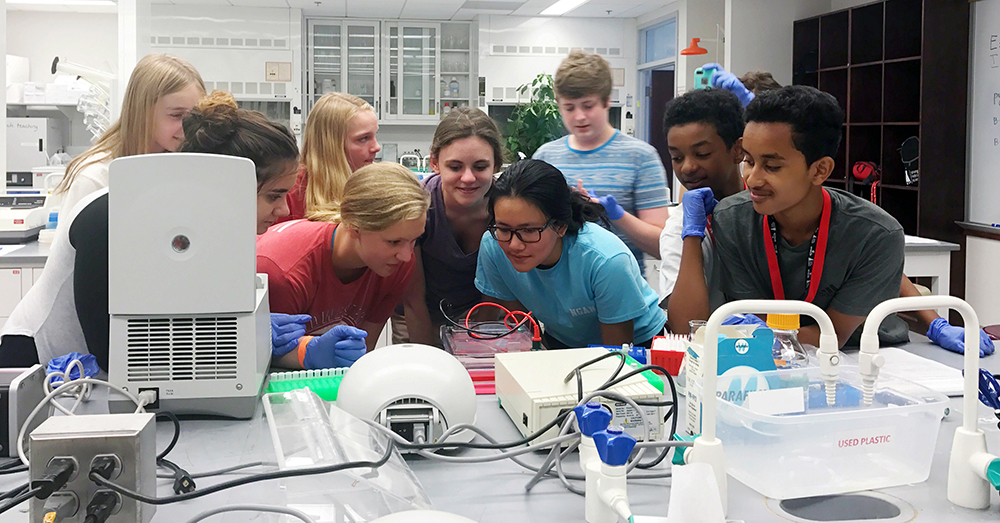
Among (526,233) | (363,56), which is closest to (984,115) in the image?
(526,233)

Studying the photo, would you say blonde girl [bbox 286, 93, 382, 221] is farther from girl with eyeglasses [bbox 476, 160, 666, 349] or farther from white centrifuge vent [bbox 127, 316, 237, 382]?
white centrifuge vent [bbox 127, 316, 237, 382]

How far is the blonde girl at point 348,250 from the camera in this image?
1.89 m

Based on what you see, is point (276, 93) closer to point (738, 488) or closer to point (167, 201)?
point (167, 201)

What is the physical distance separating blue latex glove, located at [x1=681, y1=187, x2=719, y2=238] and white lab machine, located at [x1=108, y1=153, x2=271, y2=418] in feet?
3.86

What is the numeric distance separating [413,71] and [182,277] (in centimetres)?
653

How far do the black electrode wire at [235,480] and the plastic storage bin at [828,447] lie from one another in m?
0.50

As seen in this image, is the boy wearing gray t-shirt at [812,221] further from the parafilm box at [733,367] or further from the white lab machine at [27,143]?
the white lab machine at [27,143]

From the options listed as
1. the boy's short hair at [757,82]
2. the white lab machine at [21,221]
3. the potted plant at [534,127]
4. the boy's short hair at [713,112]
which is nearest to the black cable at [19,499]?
the boy's short hair at [713,112]

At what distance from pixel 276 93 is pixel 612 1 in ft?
10.2

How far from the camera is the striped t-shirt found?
108 inches

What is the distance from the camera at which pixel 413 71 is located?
7.50 m

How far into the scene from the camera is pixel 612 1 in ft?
21.9

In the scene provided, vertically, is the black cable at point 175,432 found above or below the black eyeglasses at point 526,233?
below

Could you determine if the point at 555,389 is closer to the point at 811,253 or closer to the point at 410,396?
the point at 410,396
